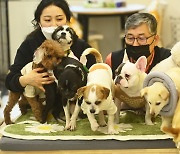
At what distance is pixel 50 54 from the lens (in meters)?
1.39

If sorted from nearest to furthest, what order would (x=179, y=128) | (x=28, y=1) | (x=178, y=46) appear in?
(x=179, y=128) → (x=178, y=46) → (x=28, y=1)

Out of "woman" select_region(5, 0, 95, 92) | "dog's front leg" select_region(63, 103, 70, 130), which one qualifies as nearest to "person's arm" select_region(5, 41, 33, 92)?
"woman" select_region(5, 0, 95, 92)

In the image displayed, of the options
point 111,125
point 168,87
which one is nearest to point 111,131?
point 111,125

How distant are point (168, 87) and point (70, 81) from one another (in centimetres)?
31

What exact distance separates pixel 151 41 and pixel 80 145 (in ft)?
1.73

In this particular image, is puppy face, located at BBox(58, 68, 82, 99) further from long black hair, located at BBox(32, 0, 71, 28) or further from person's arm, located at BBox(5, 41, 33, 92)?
long black hair, located at BBox(32, 0, 71, 28)

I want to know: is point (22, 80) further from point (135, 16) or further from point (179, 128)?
point (179, 128)

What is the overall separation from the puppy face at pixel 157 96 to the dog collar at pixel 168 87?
1 centimetres

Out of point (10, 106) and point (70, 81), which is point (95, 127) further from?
point (10, 106)

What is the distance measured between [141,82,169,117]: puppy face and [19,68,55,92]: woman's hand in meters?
0.37

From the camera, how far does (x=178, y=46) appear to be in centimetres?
144

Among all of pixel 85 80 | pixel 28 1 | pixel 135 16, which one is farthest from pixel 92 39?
pixel 85 80

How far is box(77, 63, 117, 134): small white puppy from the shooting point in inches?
49.5

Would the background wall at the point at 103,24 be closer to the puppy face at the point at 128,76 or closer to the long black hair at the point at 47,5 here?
the long black hair at the point at 47,5
